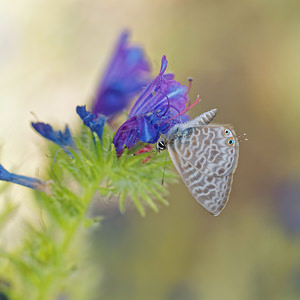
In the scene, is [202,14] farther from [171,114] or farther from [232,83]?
[171,114]

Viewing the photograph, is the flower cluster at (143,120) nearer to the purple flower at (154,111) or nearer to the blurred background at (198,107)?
the purple flower at (154,111)

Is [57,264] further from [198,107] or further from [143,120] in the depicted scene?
[198,107]

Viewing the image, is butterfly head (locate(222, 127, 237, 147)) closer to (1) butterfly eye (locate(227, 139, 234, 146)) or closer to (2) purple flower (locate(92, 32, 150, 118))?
(1) butterfly eye (locate(227, 139, 234, 146))

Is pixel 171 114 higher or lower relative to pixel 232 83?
higher

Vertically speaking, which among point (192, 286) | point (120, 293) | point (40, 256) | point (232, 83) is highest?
point (40, 256)

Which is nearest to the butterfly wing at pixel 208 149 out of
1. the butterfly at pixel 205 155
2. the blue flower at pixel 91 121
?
the butterfly at pixel 205 155

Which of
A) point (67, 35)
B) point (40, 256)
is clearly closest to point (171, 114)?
point (40, 256)

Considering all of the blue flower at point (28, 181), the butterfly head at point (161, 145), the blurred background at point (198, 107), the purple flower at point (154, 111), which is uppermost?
the blue flower at point (28, 181)
